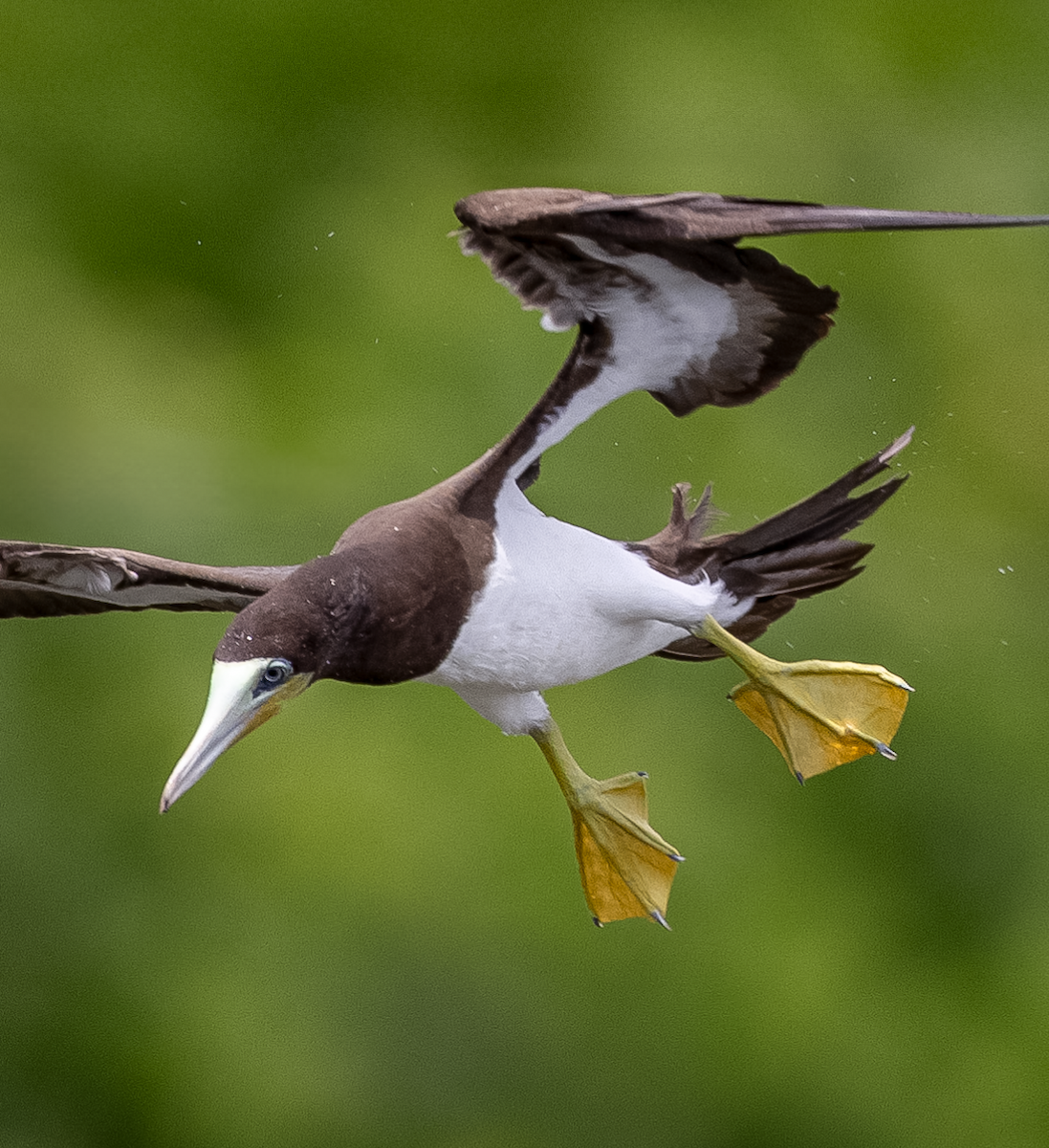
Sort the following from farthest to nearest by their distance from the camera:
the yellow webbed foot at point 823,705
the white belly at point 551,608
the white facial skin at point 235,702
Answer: the yellow webbed foot at point 823,705, the white belly at point 551,608, the white facial skin at point 235,702

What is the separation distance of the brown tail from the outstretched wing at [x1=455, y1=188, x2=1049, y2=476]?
0.45ft

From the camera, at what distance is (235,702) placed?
114 centimetres

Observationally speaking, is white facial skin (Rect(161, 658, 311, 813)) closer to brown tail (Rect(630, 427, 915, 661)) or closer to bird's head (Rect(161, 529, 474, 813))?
bird's head (Rect(161, 529, 474, 813))

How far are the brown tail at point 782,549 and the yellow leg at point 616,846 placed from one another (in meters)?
0.15

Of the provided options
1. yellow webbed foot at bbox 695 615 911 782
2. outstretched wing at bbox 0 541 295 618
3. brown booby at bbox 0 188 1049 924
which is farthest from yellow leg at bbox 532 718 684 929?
outstretched wing at bbox 0 541 295 618

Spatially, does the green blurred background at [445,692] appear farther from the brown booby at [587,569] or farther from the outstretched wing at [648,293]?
the outstretched wing at [648,293]

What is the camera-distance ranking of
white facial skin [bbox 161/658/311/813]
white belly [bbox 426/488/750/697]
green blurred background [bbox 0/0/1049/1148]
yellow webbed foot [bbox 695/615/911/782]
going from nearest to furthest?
white facial skin [bbox 161/658/311/813], white belly [bbox 426/488/750/697], yellow webbed foot [bbox 695/615/911/782], green blurred background [bbox 0/0/1049/1148]

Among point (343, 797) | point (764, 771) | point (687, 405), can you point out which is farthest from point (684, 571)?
point (764, 771)

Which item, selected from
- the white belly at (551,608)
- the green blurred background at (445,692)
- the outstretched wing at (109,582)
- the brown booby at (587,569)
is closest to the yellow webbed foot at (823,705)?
the brown booby at (587,569)

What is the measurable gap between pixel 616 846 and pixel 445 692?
2137mm

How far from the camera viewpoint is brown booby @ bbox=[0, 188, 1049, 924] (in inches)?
45.7

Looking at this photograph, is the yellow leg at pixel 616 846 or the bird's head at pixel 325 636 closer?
the bird's head at pixel 325 636

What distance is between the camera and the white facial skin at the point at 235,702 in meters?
1.12

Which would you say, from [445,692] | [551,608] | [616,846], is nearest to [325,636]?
[551,608]
